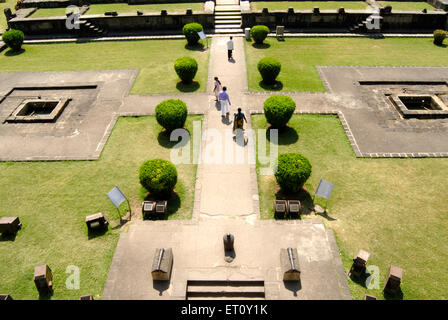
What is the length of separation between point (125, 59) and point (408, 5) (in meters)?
24.7

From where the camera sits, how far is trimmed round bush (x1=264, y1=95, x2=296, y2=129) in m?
14.2

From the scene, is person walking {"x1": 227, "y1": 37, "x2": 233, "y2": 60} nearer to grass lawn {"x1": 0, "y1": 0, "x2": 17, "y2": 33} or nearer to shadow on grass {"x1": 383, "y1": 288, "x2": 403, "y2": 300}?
shadow on grass {"x1": 383, "y1": 288, "x2": 403, "y2": 300}

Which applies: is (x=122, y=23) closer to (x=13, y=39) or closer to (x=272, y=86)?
(x=13, y=39)

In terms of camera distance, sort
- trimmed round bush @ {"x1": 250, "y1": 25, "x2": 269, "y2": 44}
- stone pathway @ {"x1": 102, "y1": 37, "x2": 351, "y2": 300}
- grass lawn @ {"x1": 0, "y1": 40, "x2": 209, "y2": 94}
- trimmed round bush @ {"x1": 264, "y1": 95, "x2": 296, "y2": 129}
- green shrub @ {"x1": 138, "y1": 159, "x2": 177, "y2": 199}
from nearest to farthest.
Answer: stone pathway @ {"x1": 102, "y1": 37, "x2": 351, "y2": 300} → green shrub @ {"x1": 138, "y1": 159, "x2": 177, "y2": 199} → trimmed round bush @ {"x1": 264, "y1": 95, "x2": 296, "y2": 129} → grass lawn @ {"x1": 0, "y1": 40, "x2": 209, "y2": 94} → trimmed round bush @ {"x1": 250, "y1": 25, "x2": 269, "y2": 44}

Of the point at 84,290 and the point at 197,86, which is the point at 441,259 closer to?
the point at 84,290

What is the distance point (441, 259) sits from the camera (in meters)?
9.95

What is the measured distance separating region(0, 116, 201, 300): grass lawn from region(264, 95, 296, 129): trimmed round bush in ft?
12.4

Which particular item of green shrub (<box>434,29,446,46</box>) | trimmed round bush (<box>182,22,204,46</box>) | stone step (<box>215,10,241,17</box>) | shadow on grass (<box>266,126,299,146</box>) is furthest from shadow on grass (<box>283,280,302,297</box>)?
stone step (<box>215,10,241,17</box>)

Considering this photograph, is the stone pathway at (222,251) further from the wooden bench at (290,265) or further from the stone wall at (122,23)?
the stone wall at (122,23)

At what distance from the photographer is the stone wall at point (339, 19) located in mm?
24781

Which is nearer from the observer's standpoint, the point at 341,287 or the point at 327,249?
the point at 341,287
